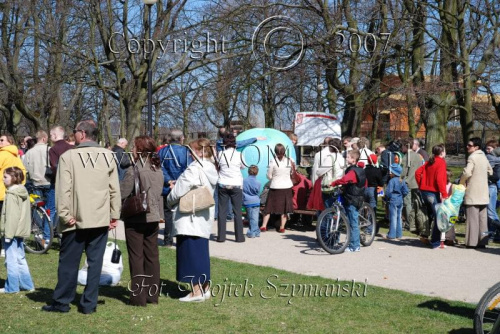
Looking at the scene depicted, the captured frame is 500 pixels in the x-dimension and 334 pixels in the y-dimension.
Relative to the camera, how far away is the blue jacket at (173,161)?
11781 mm

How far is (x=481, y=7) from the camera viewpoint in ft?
63.3

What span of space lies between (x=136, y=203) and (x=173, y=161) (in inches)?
159

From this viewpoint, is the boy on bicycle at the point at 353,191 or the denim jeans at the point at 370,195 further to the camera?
the denim jeans at the point at 370,195

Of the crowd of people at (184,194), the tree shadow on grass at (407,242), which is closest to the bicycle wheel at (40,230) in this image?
the crowd of people at (184,194)

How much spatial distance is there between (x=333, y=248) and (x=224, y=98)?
8.81 m

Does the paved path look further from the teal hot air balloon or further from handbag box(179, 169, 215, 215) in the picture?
the teal hot air balloon

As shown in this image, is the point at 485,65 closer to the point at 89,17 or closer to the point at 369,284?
the point at 369,284

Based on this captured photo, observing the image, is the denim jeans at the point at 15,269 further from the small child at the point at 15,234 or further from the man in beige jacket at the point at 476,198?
the man in beige jacket at the point at 476,198

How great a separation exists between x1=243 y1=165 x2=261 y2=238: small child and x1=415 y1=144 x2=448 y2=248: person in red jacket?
321 centimetres

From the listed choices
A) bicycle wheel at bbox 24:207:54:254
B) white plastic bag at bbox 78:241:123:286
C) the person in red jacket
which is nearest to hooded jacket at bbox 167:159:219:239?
white plastic bag at bbox 78:241:123:286

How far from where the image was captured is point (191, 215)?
810 cm

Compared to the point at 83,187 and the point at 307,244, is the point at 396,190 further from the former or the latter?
the point at 83,187

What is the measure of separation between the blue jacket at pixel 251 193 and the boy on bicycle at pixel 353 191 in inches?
102

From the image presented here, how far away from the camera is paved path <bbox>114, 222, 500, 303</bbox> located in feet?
30.5
